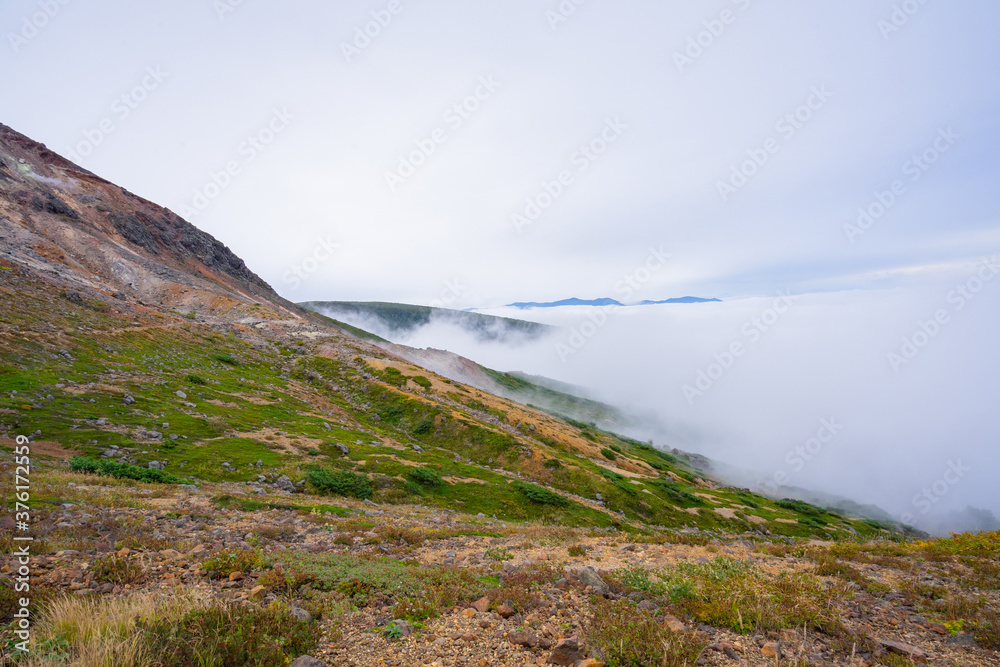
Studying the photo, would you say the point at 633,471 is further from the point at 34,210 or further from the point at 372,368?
the point at 34,210

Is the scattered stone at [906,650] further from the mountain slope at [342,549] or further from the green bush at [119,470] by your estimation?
the green bush at [119,470]

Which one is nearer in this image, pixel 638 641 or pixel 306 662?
pixel 306 662

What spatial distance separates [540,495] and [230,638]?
86.3 ft

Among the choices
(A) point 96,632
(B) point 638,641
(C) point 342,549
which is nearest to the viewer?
(A) point 96,632

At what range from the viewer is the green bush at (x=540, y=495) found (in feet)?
95.0

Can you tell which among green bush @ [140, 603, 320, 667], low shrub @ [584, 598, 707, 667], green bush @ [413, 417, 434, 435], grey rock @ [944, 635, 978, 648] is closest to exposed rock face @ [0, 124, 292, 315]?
green bush @ [413, 417, 434, 435]

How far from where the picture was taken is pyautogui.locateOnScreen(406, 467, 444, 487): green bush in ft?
85.0

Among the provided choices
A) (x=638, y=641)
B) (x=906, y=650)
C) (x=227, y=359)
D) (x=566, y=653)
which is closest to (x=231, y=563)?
(x=566, y=653)

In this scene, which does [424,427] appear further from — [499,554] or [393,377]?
[499,554]

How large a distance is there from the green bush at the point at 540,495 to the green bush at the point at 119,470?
21.2 metres

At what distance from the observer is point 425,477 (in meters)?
26.2

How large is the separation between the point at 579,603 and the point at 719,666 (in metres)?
2.80

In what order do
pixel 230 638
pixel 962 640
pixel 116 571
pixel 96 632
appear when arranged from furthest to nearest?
pixel 116 571
pixel 962 640
pixel 230 638
pixel 96 632

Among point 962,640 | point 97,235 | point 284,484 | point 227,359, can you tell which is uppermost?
point 97,235
